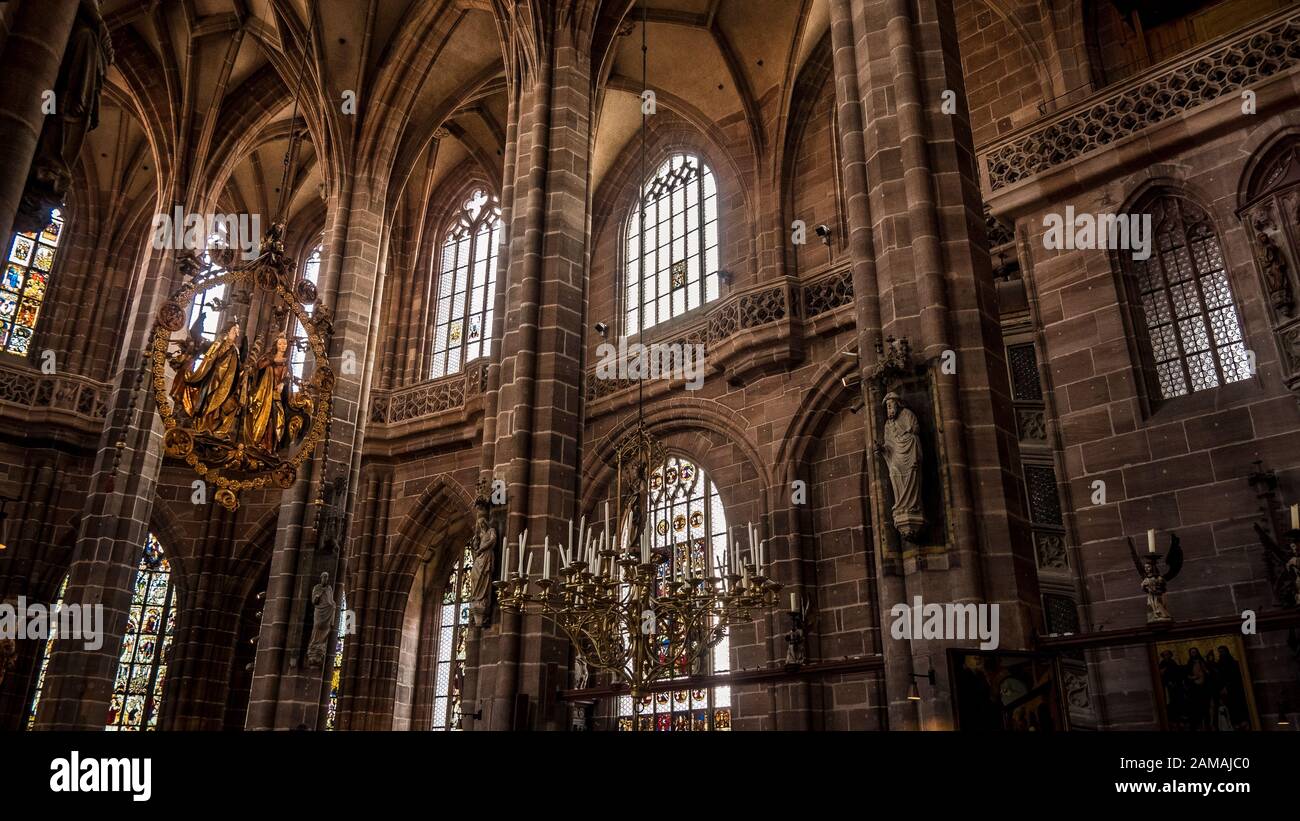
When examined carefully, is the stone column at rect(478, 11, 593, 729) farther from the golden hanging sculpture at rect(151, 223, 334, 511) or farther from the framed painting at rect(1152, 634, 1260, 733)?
the framed painting at rect(1152, 634, 1260, 733)

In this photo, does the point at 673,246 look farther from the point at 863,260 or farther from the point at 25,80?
the point at 25,80

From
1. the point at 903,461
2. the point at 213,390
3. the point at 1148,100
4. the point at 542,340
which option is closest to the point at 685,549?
the point at 542,340

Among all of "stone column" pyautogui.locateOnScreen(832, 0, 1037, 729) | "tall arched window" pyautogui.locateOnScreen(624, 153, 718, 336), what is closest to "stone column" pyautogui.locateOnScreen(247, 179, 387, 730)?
"tall arched window" pyautogui.locateOnScreen(624, 153, 718, 336)

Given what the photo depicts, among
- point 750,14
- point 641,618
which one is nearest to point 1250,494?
point 641,618

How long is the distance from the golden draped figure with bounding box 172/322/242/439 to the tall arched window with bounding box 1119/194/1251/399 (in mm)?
11329

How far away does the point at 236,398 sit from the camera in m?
12.0

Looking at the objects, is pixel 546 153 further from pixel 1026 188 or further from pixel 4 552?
pixel 4 552

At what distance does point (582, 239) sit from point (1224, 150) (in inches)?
318

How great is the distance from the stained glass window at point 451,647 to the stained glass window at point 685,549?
4.28 meters

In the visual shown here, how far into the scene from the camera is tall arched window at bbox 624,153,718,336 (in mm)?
18500

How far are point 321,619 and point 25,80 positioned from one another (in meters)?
9.83

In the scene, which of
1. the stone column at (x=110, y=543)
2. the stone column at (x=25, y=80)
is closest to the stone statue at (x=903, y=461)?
the stone column at (x=25, y=80)

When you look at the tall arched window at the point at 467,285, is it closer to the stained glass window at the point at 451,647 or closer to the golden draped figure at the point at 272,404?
the stained glass window at the point at 451,647
